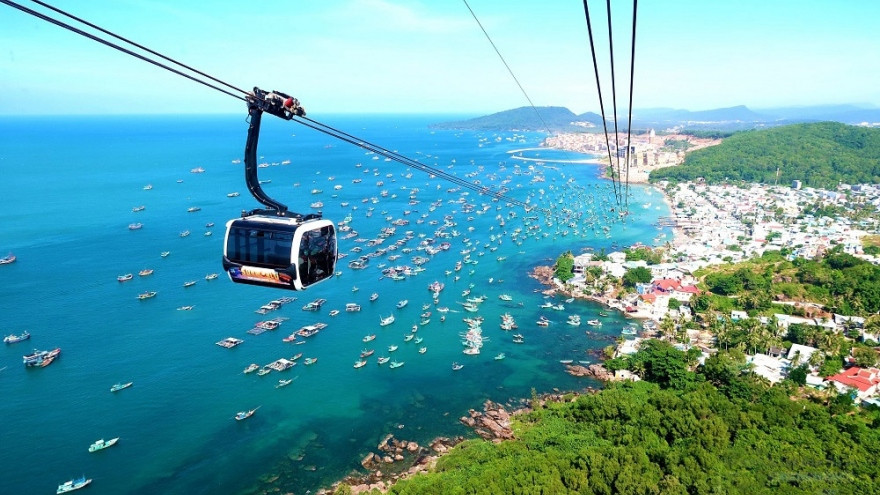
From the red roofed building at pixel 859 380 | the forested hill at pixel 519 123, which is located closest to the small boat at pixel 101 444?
the red roofed building at pixel 859 380

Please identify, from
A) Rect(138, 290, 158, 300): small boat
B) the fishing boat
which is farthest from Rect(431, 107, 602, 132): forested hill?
the fishing boat

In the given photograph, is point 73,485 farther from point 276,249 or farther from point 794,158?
point 794,158

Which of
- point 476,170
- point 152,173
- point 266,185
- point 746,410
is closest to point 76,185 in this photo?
point 152,173

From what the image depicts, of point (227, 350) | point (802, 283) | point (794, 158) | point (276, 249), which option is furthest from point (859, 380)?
point (794, 158)

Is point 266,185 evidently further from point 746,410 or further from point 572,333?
point 746,410

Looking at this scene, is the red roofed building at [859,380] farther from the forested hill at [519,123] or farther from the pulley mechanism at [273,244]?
the forested hill at [519,123]

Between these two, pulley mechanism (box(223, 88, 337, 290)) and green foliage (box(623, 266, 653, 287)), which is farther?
green foliage (box(623, 266, 653, 287))

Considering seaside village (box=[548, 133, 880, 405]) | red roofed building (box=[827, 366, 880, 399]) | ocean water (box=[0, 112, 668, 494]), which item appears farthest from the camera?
seaside village (box=[548, 133, 880, 405])

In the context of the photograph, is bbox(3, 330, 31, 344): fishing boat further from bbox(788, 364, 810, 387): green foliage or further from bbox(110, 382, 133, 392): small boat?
bbox(788, 364, 810, 387): green foliage
